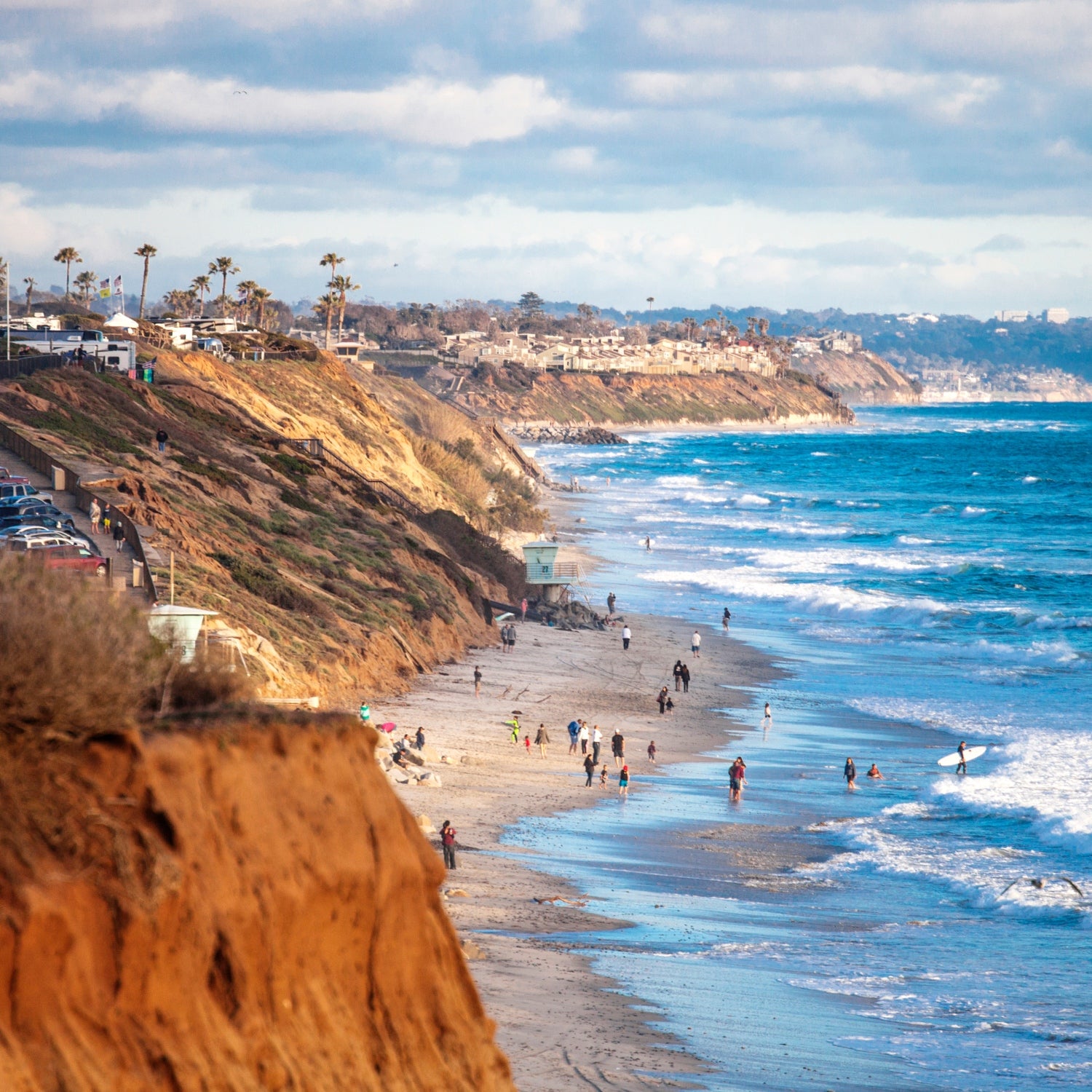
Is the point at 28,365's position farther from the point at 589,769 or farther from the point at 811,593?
the point at 589,769

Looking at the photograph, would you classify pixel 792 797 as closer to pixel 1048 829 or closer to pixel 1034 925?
pixel 1048 829

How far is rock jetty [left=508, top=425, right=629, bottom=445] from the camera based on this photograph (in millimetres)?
182750

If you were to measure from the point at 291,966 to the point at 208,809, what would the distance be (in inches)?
41.7

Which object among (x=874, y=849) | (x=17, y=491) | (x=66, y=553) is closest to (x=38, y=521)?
(x=17, y=491)

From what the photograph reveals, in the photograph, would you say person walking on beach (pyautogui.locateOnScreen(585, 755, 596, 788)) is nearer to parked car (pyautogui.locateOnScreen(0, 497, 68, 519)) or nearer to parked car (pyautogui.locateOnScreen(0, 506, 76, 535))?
parked car (pyautogui.locateOnScreen(0, 506, 76, 535))

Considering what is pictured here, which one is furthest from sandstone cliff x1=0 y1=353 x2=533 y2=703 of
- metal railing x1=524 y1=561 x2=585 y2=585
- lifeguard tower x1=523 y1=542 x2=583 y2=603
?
lifeguard tower x1=523 y1=542 x2=583 y2=603

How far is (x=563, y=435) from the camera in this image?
184875mm

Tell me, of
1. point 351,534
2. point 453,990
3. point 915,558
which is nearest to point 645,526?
point 915,558

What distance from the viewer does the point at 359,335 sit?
19025cm

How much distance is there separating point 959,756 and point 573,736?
26.1 ft

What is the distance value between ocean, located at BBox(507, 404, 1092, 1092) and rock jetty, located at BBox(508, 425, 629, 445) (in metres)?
121

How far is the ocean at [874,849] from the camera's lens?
15.4m

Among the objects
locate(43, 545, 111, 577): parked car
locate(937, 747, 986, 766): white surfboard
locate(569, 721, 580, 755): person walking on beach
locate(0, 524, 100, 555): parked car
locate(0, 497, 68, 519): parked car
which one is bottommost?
locate(569, 721, 580, 755): person walking on beach

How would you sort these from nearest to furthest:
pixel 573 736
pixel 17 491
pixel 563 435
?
pixel 573 736 → pixel 17 491 → pixel 563 435
